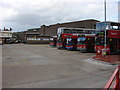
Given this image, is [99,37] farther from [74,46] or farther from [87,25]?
[87,25]

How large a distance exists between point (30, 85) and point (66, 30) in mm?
28084

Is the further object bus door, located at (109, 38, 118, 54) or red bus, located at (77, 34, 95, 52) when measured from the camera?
red bus, located at (77, 34, 95, 52)

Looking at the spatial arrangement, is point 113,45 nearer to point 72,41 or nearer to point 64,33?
point 72,41

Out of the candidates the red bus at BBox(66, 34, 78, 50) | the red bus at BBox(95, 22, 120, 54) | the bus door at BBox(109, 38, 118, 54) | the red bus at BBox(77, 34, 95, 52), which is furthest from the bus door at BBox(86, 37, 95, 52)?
the bus door at BBox(109, 38, 118, 54)

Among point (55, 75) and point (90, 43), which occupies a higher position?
point (90, 43)

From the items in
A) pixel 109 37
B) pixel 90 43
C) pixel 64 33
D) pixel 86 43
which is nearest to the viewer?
pixel 109 37

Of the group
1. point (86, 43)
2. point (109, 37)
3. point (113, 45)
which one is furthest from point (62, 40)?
point (109, 37)

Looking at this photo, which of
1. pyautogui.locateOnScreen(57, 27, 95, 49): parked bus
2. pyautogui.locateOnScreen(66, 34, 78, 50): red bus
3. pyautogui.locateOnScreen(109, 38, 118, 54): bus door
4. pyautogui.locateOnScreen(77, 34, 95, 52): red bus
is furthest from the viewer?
pyautogui.locateOnScreen(57, 27, 95, 49): parked bus

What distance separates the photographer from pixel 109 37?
20562mm

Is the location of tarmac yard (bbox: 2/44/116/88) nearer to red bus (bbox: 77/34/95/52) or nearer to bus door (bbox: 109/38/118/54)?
bus door (bbox: 109/38/118/54)

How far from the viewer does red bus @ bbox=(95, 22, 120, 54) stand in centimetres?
2062

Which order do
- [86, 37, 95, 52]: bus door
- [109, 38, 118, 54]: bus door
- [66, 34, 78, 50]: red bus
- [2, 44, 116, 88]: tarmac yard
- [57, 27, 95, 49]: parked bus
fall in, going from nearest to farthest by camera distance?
[2, 44, 116, 88]: tarmac yard < [109, 38, 118, 54]: bus door < [86, 37, 95, 52]: bus door < [66, 34, 78, 50]: red bus < [57, 27, 95, 49]: parked bus

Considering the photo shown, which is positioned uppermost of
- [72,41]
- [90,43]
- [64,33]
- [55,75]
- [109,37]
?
[64,33]

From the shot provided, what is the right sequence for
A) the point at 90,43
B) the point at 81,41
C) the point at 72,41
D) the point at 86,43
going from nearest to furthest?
the point at 86,43 → the point at 81,41 → the point at 90,43 → the point at 72,41
